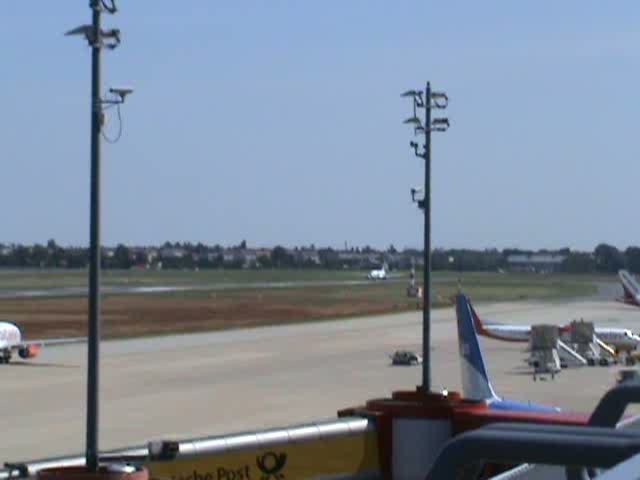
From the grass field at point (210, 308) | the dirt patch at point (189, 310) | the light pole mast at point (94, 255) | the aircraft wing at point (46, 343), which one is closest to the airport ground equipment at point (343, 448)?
the light pole mast at point (94, 255)

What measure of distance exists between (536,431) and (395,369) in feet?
227

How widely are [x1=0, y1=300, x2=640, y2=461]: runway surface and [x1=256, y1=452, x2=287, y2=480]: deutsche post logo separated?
70.7 feet

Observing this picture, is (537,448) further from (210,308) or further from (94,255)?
(210,308)

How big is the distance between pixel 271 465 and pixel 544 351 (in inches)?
2137

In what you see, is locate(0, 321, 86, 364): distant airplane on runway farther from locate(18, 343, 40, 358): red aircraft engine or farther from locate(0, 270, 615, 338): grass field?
locate(0, 270, 615, 338): grass field

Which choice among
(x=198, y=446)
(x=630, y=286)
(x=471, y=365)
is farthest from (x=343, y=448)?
(x=630, y=286)

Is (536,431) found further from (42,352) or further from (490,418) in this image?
(42,352)

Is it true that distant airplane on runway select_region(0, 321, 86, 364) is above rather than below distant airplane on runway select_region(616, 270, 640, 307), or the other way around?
below

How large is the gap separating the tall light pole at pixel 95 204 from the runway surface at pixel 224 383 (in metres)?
23.4

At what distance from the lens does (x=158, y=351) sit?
79.8 m

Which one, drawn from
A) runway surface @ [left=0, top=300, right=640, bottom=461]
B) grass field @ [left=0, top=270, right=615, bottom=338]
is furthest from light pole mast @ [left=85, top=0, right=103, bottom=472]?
grass field @ [left=0, top=270, right=615, bottom=338]

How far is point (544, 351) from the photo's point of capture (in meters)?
71.1

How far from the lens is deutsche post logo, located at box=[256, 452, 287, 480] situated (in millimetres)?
18344

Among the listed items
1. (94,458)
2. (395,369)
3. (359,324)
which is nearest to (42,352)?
(395,369)
